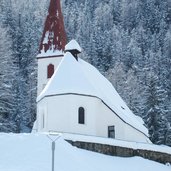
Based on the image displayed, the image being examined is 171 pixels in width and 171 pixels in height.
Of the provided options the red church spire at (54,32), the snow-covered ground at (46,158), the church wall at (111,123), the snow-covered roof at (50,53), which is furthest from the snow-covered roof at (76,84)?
the red church spire at (54,32)

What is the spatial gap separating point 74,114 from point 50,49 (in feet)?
56.2

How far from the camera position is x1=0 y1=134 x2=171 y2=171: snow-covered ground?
22.9 m

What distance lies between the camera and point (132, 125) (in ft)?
123

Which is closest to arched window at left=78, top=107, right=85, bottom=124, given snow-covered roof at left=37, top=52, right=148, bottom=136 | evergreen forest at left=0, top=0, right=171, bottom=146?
snow-covered roof at left=37, top=52, right=148, bottom=136

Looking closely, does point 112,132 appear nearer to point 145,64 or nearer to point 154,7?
point 145,64

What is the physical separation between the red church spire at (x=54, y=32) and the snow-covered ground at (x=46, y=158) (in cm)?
2253

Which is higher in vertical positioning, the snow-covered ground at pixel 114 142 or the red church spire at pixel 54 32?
the red church spire at pixel 54 32

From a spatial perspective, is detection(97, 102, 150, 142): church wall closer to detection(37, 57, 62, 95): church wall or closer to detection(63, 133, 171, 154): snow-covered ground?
detection(63, 133, 171, 154): snow-covered ground

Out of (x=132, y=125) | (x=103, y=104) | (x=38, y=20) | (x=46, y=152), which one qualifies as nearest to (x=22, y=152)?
(x=46, y=152)

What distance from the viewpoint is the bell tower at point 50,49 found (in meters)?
49.4

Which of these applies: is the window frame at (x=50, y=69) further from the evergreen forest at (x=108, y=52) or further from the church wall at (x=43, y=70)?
the evergreen forest at (x=108, y=52)

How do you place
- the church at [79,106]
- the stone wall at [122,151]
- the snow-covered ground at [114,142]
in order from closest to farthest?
1. the snow-covered ground at [114,142]
2. the stone wall at [122,151]
3. the church at [79,106]

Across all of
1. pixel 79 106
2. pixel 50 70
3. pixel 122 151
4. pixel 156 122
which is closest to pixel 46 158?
pixel 122 151

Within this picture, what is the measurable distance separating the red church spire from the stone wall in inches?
800
